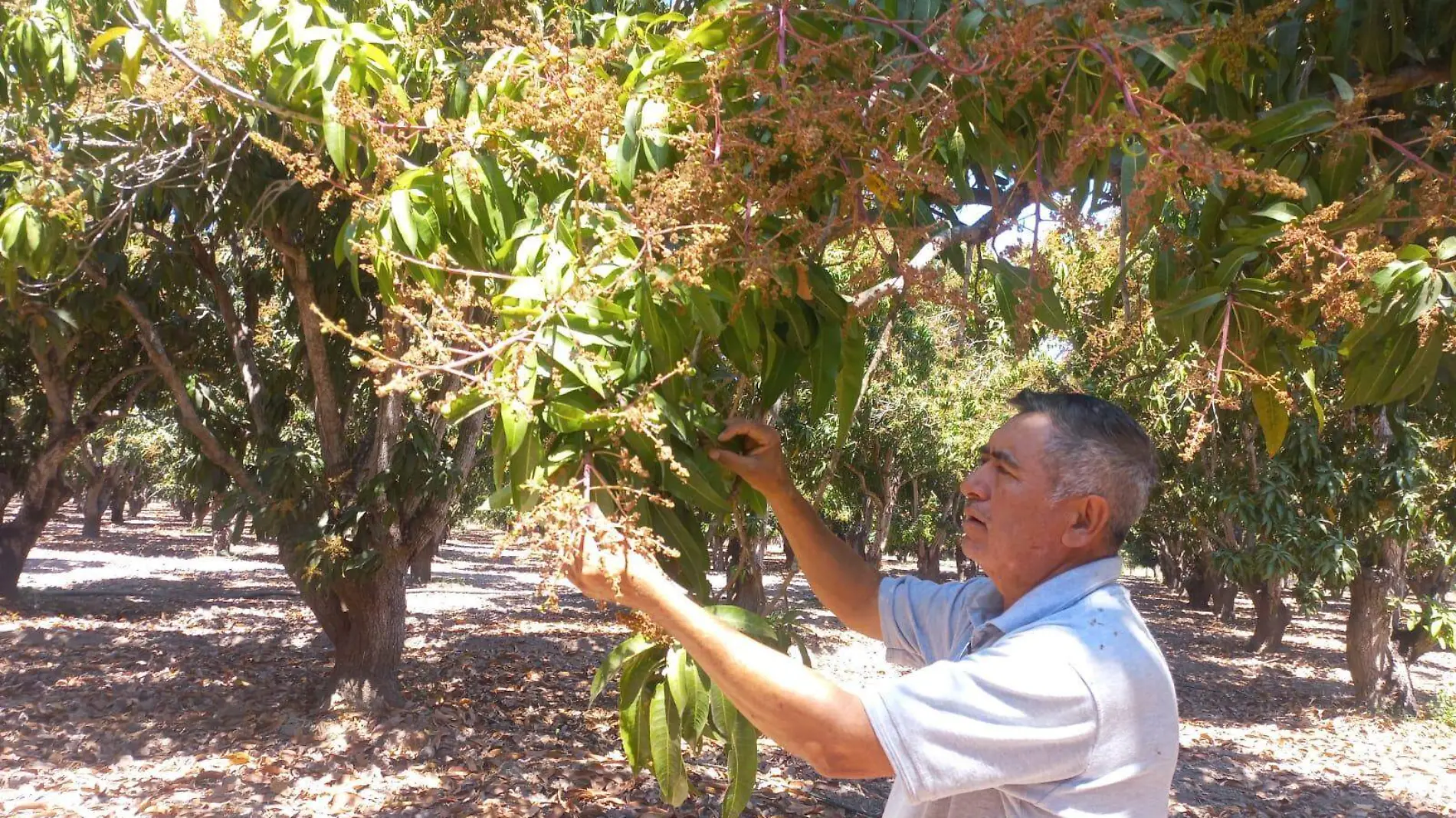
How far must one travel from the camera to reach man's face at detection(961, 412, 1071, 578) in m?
1.48

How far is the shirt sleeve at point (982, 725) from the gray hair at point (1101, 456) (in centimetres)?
36

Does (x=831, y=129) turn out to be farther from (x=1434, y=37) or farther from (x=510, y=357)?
(x=1434, y=37)

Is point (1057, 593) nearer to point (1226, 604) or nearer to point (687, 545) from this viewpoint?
point (687, 545)

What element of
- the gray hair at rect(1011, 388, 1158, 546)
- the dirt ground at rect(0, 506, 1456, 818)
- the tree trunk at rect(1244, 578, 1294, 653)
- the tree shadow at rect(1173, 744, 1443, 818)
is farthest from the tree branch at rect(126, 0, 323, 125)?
the tree trunk at rect(1244, 578, 1294, 653)

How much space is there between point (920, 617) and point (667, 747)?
63 cm

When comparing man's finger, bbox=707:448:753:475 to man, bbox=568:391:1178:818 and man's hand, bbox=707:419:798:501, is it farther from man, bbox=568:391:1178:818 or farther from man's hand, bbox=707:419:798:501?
man, bbox=568:391:1178:818

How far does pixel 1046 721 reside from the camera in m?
1.17

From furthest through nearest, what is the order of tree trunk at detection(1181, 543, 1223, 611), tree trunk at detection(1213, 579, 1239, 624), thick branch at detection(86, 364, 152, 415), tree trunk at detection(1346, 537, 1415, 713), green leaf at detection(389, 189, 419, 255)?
tree trunk at detection(1181, 543, 1223, 611) → tree trunk at detection(1213, 579, 1239, 624) → tree trunk at detection(1346, 537, 1415, 713) → thick branch at detection(86, 364, 152, 415) → green leaf at detection(389, 189, 419, 255)

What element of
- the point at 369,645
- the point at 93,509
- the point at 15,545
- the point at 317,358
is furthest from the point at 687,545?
the point at 93,509

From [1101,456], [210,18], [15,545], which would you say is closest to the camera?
[1101,456]

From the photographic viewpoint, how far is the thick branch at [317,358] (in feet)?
19.0

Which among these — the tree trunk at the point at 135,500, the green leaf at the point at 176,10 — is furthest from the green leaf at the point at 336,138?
the tree trunk at the point at 135,500

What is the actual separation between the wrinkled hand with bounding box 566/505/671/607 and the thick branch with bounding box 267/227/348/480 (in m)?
4.83

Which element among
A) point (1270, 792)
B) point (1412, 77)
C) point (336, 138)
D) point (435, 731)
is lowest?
point (1270, 792)
